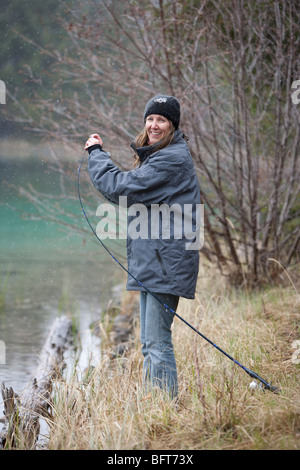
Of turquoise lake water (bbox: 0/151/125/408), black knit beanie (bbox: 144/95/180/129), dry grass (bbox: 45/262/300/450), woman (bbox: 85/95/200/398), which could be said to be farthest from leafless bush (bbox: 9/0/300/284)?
woman (bbox: 85/95/200/398)

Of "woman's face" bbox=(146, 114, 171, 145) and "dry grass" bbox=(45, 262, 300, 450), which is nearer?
"dry grass" bbox=(45, 262, 300, 450)

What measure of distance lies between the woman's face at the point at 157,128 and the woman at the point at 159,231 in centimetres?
5

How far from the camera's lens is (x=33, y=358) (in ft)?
16.4

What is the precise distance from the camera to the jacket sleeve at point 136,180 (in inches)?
105

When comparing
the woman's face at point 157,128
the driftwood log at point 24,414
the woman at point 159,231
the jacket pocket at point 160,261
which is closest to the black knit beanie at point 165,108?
the woman's face at point 157,128

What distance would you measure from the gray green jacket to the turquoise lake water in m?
1.54

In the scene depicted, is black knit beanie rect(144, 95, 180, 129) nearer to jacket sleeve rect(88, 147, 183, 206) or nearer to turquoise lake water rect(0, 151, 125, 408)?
jacket sleeve rect(88, 147, 183, 206)

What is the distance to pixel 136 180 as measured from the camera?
2.66 meters

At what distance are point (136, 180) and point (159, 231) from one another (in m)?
0.27

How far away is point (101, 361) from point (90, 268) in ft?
18.9

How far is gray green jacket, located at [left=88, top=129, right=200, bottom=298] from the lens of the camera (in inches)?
105

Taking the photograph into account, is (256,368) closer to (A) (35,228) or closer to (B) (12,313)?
(B) (12,313)

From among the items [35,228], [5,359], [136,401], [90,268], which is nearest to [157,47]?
[5,359]
